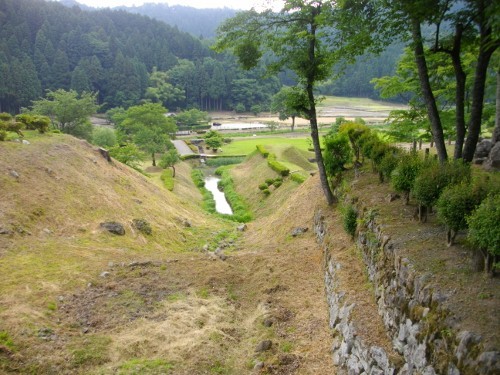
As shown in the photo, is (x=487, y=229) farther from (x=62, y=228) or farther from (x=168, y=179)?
(x=168, y=179)

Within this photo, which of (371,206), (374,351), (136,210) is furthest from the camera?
(136,210)

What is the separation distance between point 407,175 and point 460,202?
2.85 metres

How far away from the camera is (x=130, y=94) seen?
93.0 metres

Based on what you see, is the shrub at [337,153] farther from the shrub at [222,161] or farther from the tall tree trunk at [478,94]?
the shrub at [222,161]

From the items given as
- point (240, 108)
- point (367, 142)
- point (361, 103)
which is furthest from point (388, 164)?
point (361, 103)

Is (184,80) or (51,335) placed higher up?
(184,80)

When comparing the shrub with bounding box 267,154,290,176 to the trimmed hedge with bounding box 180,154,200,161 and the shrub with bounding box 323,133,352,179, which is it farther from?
the trimmed hedge with bounding box 180,154,200,161

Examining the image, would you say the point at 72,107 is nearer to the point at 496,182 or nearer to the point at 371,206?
the point at 371,206

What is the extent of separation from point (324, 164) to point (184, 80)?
94718 millimetres

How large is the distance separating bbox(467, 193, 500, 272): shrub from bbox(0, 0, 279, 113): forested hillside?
85.9 m

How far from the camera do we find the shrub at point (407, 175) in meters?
10.1

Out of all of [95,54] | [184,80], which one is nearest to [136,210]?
[184,80]

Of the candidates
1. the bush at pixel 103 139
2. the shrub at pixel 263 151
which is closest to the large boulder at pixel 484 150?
the shrub at pixel 263 151

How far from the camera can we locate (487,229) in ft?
20.5
